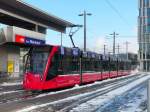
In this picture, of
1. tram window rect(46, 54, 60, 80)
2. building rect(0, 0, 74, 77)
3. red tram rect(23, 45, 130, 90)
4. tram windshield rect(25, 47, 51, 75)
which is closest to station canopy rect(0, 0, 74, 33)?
building rect(0, 0, 74, 77)

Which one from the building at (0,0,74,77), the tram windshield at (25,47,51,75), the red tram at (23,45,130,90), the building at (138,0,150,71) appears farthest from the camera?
the building at (138,0,150,71)

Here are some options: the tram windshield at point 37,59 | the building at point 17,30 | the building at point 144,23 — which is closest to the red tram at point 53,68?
the tram windshield at point 37,59

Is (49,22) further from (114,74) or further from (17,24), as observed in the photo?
(114,74)

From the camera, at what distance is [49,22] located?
211ft

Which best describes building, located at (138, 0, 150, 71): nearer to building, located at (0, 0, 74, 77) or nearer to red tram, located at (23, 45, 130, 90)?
building, located at (0, 0, 74, 77)

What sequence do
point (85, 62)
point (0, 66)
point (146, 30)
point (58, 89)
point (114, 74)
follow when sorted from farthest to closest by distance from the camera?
1. point (146, 30)
2. point (114, 74)
3. point (0, 66)
4. point (85, 62)
5. point (58, 89)

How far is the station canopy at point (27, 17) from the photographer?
160ft

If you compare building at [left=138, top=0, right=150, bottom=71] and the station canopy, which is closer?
the station canopy

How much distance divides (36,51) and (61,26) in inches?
1601

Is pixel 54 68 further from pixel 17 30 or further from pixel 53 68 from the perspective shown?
pixel 17 30

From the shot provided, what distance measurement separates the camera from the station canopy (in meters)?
48.7

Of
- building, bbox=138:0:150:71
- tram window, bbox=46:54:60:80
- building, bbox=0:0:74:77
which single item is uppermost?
building, bbox=138:0:150:71

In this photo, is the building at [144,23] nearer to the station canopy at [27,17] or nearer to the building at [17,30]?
the station canopy at [27,17]

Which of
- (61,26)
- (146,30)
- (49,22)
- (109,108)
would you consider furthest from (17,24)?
(146,30)
